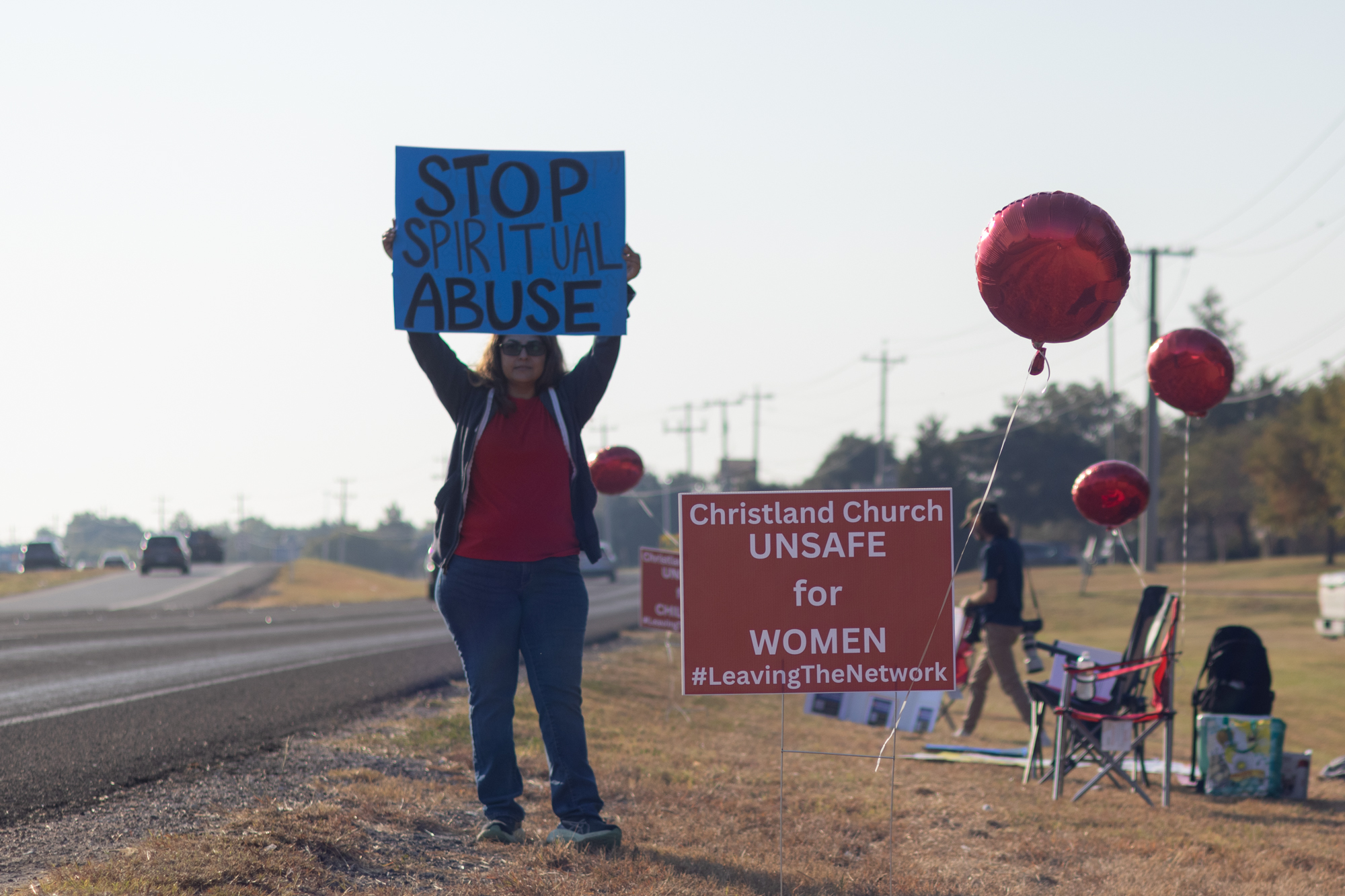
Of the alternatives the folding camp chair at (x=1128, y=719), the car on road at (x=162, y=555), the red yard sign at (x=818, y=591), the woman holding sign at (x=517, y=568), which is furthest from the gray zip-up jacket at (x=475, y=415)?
the car on road at (x=162, y=555)

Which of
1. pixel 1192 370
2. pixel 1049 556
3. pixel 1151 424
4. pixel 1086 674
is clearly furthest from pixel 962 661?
pixel 1049 556

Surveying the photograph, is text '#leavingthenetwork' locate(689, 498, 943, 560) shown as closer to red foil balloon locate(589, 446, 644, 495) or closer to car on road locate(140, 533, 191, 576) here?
red foil balloon locate(589, 446, 644, 495)

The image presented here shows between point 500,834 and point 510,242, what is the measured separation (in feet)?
7.86

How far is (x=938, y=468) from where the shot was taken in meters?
83.2

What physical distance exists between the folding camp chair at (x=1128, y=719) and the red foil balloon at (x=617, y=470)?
12.9ft

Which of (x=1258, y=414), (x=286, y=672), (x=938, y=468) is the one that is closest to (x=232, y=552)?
(x=938, y=468)

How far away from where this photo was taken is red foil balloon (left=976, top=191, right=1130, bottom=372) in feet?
17.3

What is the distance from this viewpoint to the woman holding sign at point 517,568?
504 centimetres

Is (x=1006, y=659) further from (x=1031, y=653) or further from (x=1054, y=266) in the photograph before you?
(x=1054, y=266)

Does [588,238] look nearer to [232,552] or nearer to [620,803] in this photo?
[620,803]

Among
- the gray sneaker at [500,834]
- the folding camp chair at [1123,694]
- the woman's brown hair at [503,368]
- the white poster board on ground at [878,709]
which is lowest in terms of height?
the white poster board on ground at [878,709]

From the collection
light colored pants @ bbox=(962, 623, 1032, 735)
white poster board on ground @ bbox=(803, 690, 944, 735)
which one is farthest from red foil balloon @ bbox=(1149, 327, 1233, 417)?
white poster board on ground @ bbox=(803, 690, 944, 735)

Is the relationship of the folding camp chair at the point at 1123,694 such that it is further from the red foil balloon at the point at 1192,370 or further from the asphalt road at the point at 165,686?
the asphalt road at the point at 165,686

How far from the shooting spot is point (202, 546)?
66562 millimetres
